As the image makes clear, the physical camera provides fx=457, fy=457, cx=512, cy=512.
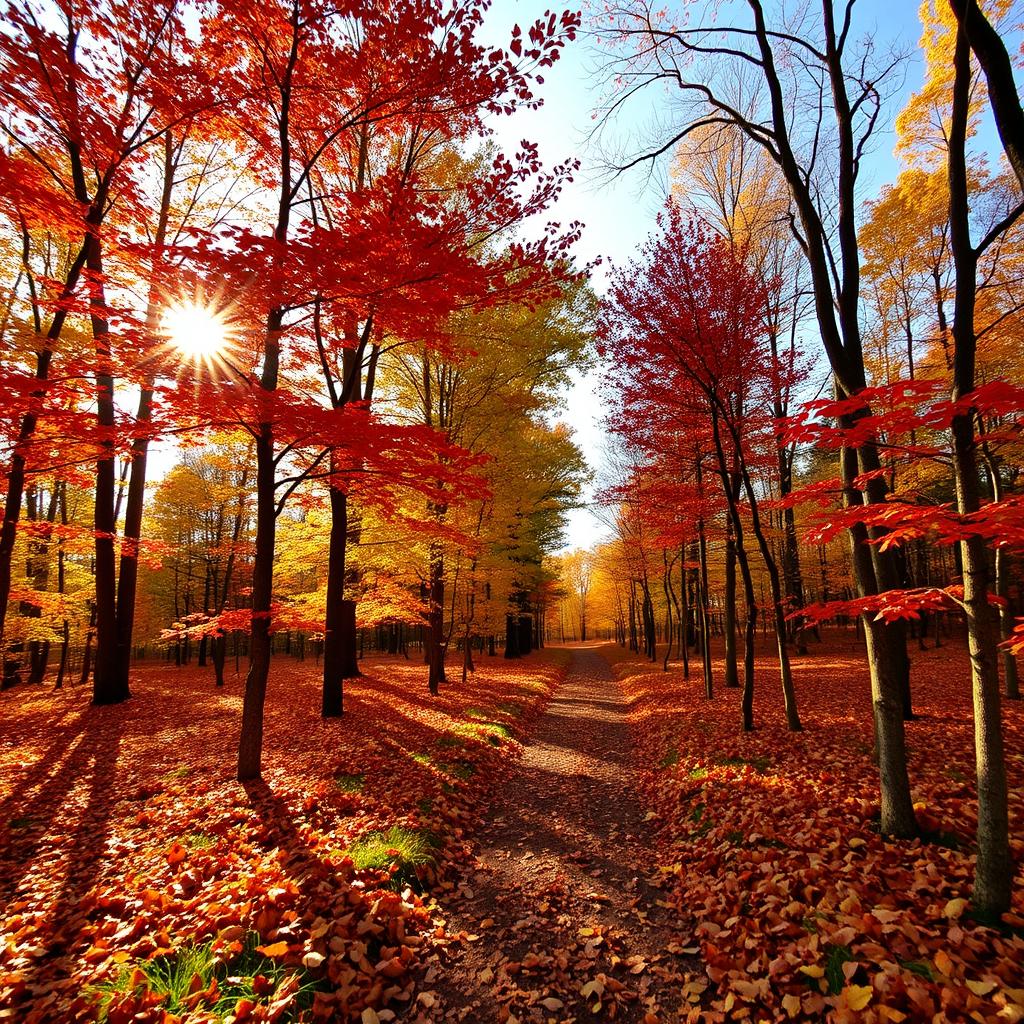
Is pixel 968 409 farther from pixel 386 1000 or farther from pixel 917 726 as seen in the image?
pixel 917 726

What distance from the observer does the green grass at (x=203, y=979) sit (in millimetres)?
2896

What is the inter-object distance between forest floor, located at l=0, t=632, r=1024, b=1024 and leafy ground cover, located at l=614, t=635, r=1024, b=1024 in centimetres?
2

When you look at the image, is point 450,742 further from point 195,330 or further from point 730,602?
point 730,602

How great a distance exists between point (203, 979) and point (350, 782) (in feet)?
11.7

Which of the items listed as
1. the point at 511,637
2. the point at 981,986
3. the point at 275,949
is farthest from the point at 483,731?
the point at 511,637

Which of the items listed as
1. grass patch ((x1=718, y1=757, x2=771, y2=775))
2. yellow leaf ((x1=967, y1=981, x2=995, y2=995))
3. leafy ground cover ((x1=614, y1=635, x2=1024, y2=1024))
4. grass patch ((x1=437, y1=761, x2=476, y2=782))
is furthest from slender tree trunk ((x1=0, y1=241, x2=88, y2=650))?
grass patch ((x1=718, y1=757, x2=771, y2=775))

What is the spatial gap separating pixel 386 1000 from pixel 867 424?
5.51 meters

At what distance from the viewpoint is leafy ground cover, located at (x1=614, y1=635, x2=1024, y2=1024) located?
277cm

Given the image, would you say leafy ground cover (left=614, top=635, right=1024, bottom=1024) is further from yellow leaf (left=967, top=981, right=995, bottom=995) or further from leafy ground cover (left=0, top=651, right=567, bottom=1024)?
leafy ground cover (left=0, top=651, right=567, bottom=1024)

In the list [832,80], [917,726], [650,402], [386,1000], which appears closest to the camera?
[386,1000]

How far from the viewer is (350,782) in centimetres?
653

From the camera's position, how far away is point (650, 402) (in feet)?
37.2

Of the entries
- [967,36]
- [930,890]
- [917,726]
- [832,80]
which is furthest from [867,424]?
[917,726]

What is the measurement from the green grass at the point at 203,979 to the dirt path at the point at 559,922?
3.45 feet
